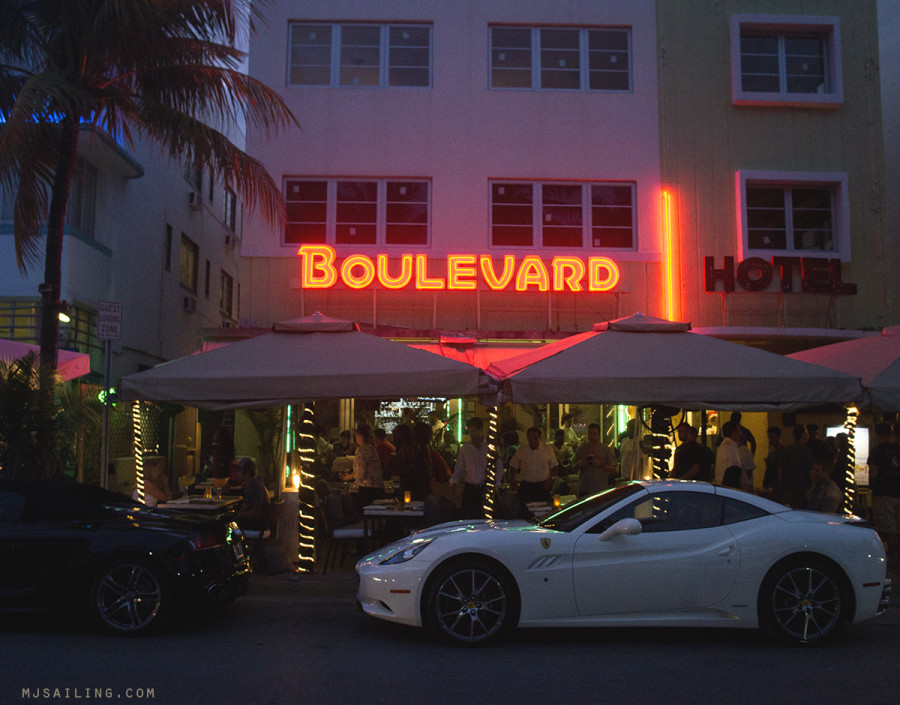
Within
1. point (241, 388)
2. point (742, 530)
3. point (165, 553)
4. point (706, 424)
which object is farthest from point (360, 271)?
point (742, 530)

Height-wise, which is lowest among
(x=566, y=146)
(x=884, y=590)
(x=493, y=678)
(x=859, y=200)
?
(x=493, y=678)

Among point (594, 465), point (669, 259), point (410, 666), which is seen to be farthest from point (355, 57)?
point (410, 666)

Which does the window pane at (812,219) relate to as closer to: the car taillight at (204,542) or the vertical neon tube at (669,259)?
the vertical neon tube at (669,259)

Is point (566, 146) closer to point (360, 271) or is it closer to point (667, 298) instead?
point (667, 298)

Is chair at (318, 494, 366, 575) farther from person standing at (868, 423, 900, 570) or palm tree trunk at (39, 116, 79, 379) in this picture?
person standing at (868, 423, 900, 570)

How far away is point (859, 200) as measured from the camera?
1506cm

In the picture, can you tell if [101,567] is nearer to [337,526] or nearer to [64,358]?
[337,526]

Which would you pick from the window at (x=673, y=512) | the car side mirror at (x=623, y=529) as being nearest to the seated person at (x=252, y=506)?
the window at (x=673, y=512)

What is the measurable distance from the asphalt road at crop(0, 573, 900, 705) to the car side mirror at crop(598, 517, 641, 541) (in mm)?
924

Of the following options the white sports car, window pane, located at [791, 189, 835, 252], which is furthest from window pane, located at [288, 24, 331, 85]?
the white sports car

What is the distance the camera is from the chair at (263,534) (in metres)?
9.88

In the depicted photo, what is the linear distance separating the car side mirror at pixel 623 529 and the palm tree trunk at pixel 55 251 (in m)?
6.80

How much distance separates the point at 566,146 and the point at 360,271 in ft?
14.5

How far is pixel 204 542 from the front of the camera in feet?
23.9
